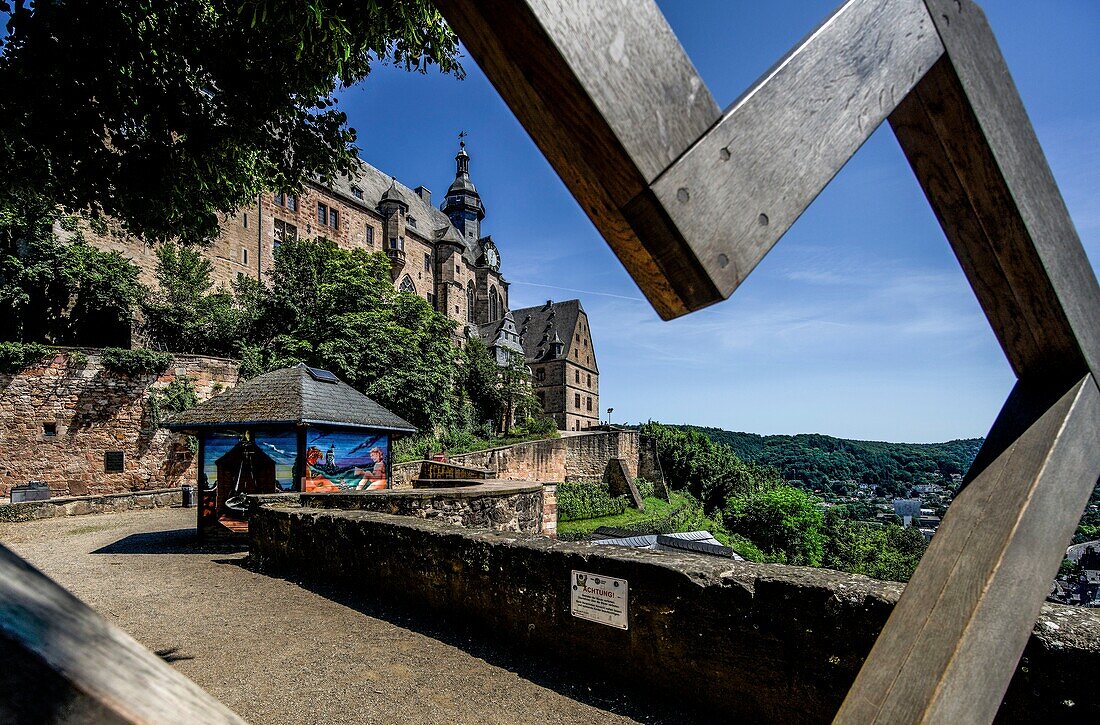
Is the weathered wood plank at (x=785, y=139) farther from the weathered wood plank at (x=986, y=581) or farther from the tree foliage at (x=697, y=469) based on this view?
the tree foliage at (x=697, y=469)

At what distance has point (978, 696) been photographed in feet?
3.62

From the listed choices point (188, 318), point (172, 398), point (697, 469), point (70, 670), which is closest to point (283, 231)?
point (188, 318)

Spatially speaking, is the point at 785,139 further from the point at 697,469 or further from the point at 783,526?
the point at 697,469

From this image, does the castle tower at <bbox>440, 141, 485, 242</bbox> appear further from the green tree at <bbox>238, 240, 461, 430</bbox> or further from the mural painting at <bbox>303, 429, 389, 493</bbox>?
the mural painting at <bbox>303, 429, 389, 493</bbox>

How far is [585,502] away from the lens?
1268 inches

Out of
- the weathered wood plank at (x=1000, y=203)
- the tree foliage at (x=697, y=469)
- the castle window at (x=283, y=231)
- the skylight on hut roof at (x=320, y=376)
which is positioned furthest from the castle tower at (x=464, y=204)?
the weathered wood plank at (x=1000, y=203)

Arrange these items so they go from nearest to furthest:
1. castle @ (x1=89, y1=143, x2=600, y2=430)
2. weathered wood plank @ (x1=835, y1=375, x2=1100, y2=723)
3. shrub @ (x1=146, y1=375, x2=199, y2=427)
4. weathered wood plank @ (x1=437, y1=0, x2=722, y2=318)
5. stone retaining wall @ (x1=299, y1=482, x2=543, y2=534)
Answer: weathered wood plank @ (x1=437, y1=0, x2=722, y2=318), weathered wood plank @ (x1=835, y1=375, x2=1100, y2=723), stone retaining wall @ (x1=299, y1=482, x2=543, y2=534), shrub @ (x1=146, y1=375, x2=199, y2=427), castle @ (x1=89, y1=143, x2=600, y2=430)

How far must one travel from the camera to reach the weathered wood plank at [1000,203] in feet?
4.11

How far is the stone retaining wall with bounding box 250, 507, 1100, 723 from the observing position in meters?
3.04

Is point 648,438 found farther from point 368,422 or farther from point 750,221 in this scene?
point 750,221

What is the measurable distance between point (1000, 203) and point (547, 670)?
4868 millimetres

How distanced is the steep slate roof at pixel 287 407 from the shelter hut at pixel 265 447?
2cm

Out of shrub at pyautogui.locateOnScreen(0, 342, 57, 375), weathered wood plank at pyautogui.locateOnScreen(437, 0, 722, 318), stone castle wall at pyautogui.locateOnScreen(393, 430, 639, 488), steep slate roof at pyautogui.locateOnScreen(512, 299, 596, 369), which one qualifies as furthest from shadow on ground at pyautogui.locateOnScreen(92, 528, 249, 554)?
steep slate roof at pyautogui.locateOnScreen(512, 299, 596, 369)

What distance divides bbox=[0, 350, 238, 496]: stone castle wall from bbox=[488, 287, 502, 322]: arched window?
39.1m
